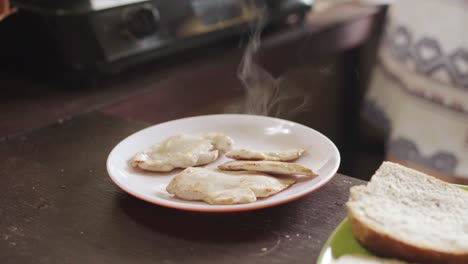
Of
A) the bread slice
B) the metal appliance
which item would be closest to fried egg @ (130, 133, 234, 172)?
the bread slice

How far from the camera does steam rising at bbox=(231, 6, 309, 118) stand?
1068 mm

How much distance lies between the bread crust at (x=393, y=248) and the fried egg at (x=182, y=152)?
269 mm

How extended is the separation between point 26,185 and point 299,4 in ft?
3.44

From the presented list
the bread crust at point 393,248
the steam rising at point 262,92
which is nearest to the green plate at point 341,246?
the bread crust at point 393,248

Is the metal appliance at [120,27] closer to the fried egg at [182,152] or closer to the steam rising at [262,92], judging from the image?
the steam rising at [262,92]

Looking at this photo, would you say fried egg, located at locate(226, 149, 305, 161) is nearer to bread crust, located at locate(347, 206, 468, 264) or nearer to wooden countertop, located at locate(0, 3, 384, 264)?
wooden countertop, located at locate(0, 3, 384, 264)

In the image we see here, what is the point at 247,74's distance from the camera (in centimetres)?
137

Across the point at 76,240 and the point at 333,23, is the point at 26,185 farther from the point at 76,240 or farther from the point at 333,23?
the point at 333,23

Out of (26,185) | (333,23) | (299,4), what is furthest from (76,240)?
(333,23)

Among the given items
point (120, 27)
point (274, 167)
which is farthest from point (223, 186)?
point (120, 27)

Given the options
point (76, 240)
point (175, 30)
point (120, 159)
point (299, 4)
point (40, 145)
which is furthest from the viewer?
point (299, 4)

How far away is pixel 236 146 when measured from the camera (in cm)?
86

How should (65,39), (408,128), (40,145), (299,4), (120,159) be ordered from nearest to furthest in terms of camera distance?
(120,159), (40,145), (65,39), (299,4), (408,128)

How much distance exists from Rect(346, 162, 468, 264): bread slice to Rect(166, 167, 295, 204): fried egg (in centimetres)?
11
